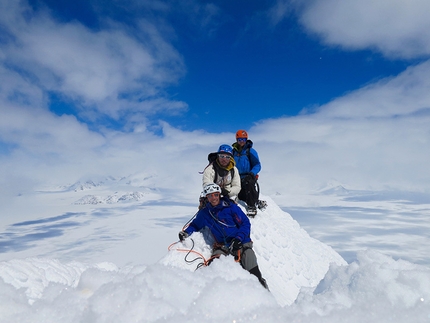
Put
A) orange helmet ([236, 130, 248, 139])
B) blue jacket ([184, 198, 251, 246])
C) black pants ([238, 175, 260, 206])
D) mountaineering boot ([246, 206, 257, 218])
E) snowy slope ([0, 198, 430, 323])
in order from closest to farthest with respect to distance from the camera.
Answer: snowy slope ([0, 198, 430, 323])
blue jacket ([184, 198, 251, 246])
mountaineering boot ([246, 206, 257, 218])
black pants ([238, 175, 260, 206])
orange helmet ([236, 130, 248, 139])

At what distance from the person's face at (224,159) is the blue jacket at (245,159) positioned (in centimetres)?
145

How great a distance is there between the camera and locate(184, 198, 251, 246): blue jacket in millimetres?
6094

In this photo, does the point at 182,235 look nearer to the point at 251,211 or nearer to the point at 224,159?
the point at 224,159

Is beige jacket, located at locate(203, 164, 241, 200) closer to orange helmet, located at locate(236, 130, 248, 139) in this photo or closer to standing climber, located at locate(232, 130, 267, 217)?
standing climber, located at locate(232, 130, 267, 217)

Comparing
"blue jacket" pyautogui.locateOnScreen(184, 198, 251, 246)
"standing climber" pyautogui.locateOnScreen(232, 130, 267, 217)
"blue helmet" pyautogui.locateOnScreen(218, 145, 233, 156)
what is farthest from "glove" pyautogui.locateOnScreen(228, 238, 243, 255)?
"standing climber" pyautogui.locateOnScreen(232, 130, 267, 217)

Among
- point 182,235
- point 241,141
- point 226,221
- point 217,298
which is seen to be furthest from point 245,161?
point 217,298

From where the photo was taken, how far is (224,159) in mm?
7766

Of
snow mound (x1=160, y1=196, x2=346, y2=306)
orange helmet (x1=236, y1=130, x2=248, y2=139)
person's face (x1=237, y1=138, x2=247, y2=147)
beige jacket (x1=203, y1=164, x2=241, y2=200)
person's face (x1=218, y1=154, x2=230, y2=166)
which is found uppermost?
orange helmet (x1=236, y1=130, x2=248, y2=139)

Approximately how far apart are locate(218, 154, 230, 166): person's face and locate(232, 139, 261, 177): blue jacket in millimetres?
1455

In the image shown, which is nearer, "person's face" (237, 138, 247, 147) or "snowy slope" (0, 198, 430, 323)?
"snowy slope" (0, 198, 430, 323)

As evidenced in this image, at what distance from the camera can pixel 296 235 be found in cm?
1026

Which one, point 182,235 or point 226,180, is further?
point 226,180

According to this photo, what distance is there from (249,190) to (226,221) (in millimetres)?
2873

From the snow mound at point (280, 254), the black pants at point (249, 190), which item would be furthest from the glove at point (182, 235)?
the black pants at point (249, 190)
